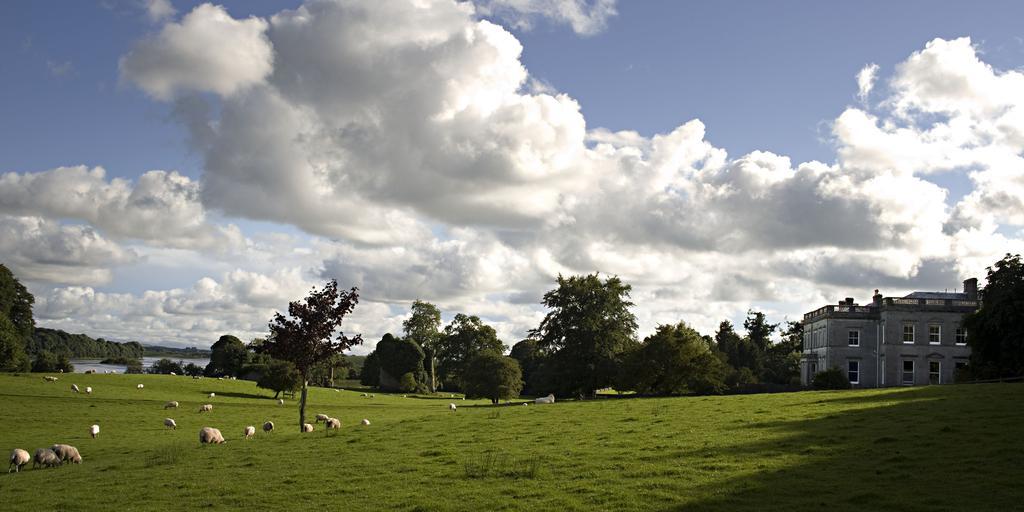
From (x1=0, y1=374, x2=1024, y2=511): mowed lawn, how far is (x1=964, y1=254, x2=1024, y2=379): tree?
831 inches

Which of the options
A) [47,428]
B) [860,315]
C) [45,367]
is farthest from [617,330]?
[45,367]

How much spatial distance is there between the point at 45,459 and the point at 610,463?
25.2 m

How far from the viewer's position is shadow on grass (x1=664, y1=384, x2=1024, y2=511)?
1739 cm

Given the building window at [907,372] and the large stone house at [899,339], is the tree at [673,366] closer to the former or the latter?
the large stone house at [899,339]

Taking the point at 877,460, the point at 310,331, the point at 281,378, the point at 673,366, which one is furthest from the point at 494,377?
the point at 877,460

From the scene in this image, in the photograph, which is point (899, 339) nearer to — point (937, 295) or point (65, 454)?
point (937, 295)

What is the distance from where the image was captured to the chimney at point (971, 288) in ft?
296

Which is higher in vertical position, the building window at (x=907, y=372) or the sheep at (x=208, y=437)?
the building window at (x=907, y=372)

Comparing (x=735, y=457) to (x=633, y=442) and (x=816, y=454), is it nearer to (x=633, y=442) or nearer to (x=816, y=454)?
(x=816, y=454)

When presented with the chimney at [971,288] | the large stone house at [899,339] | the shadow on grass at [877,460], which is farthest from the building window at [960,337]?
the shadow on grass at [877,460]

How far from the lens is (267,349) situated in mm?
41781

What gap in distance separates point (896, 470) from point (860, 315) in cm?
7633

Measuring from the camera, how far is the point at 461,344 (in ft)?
447

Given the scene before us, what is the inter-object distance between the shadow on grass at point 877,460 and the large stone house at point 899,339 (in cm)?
5908
